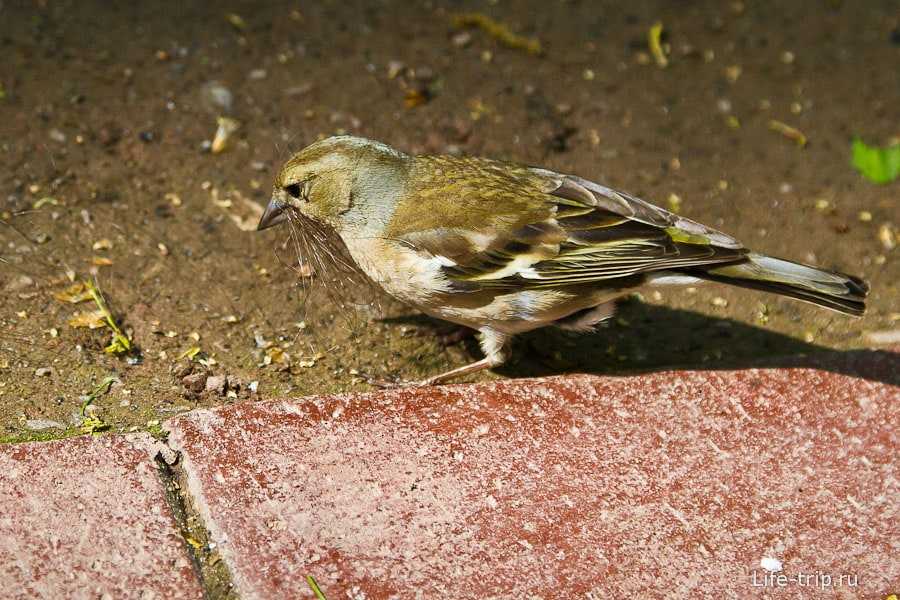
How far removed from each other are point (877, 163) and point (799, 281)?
170 cm

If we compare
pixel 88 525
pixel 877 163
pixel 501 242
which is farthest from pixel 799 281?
pixel 88 525

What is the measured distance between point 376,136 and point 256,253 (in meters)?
0.89

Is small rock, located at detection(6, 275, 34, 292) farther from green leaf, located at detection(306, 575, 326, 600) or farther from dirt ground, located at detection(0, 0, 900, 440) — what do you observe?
green leaf, located at detection(306, 575, 326, 600)

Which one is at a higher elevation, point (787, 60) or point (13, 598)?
point (787, 60)

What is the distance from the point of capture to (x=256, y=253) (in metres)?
3.92

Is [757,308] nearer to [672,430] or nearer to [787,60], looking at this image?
[672,430]

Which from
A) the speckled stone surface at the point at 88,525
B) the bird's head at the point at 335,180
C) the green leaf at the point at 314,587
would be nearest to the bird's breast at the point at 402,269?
the bird's head at the point at 335,180

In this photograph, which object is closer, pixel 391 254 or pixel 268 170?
pixel 391 254

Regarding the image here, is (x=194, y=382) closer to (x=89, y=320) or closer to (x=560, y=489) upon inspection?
(x=89, y=320)

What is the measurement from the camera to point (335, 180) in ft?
11.7

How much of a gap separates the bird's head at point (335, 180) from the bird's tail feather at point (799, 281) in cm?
117

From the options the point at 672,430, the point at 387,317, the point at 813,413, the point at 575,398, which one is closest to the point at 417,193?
the point at 387,317

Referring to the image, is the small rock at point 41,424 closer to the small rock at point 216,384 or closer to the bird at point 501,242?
the small rock at point 216,384

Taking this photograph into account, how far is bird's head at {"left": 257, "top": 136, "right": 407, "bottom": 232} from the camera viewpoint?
11.7 ft
